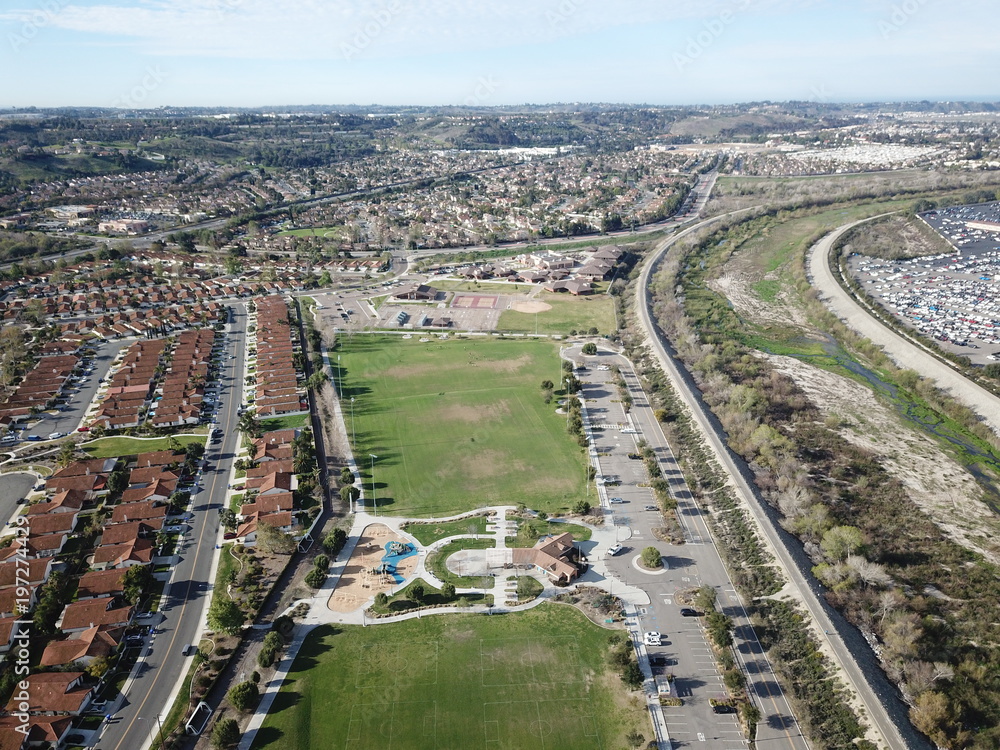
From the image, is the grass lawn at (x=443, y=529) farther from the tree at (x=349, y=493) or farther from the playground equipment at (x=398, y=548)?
the tree at (x=349, y=493)

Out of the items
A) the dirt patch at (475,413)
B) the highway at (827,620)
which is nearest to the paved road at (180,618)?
the dirt patch at (475,413)

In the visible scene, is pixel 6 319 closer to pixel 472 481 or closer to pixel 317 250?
pixel 317 250

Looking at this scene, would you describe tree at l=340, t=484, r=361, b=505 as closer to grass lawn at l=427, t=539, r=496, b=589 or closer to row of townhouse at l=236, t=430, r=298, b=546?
row of townhouse at l=236, t=430, r=298, b=546

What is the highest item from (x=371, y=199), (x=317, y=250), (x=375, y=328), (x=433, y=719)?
(x=371, y=199)

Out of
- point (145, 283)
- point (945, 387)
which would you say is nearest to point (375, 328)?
point (145, 283)

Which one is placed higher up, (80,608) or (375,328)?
(375,328)

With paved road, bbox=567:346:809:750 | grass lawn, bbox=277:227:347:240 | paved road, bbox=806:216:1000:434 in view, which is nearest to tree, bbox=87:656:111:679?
paved road, bbox=567:346:809:750
